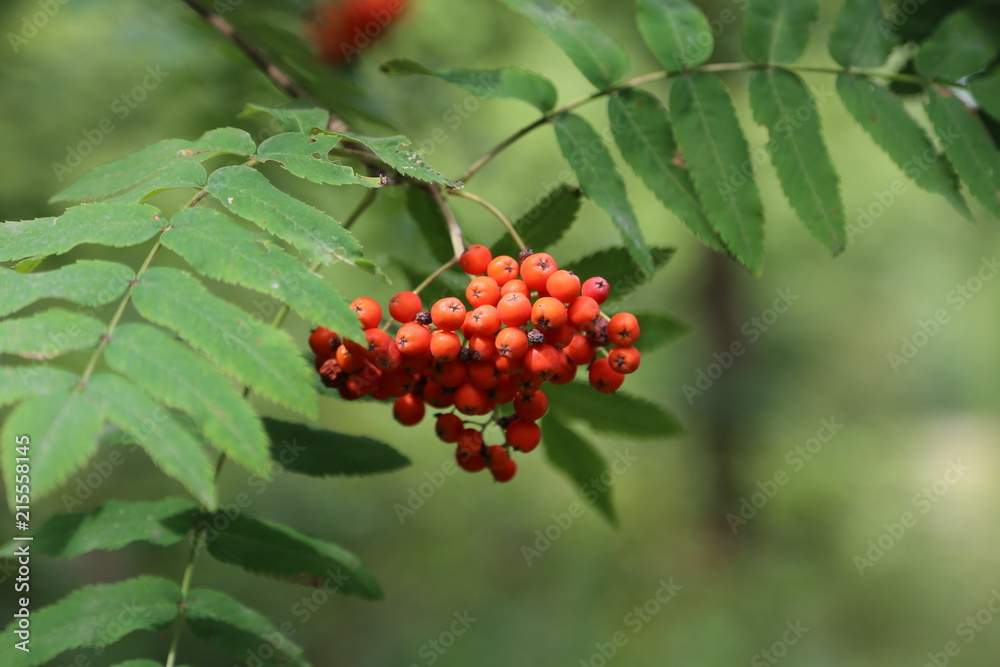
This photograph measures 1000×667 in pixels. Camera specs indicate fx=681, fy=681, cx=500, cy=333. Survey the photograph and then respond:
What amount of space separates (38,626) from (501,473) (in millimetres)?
1196

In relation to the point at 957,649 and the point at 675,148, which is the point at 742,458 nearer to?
the point at 957,649

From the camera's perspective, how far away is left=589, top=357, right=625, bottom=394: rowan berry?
1.77m

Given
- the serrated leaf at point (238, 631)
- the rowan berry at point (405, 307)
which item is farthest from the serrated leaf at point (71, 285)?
the serrated leaf at point (238, 631)

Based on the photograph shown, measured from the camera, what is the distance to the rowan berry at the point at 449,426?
1853 mm

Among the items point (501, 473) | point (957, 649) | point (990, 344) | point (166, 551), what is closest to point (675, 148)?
point (501, 473)

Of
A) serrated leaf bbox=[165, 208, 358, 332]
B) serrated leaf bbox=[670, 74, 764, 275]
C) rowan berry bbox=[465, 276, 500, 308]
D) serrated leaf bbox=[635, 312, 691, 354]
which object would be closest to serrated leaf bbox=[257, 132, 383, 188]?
serrated leaf bbox=[165, 208, 358, 332]

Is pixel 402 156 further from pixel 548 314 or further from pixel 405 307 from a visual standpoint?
pixel 548 314

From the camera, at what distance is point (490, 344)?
162cm

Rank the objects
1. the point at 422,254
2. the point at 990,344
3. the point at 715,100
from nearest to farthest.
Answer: the point at 715,100, the point at 422,254, the point at 990,344

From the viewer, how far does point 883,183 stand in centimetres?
1156

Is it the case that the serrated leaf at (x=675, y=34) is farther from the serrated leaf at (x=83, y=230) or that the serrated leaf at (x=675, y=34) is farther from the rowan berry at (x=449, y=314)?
the serrated leaf at (x=83, y=230)

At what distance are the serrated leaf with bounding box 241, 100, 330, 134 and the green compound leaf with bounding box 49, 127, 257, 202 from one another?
0.11 m

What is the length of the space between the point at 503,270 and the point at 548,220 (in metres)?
0.57

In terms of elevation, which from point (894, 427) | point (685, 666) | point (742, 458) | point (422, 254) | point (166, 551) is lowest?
point (166, 551)
